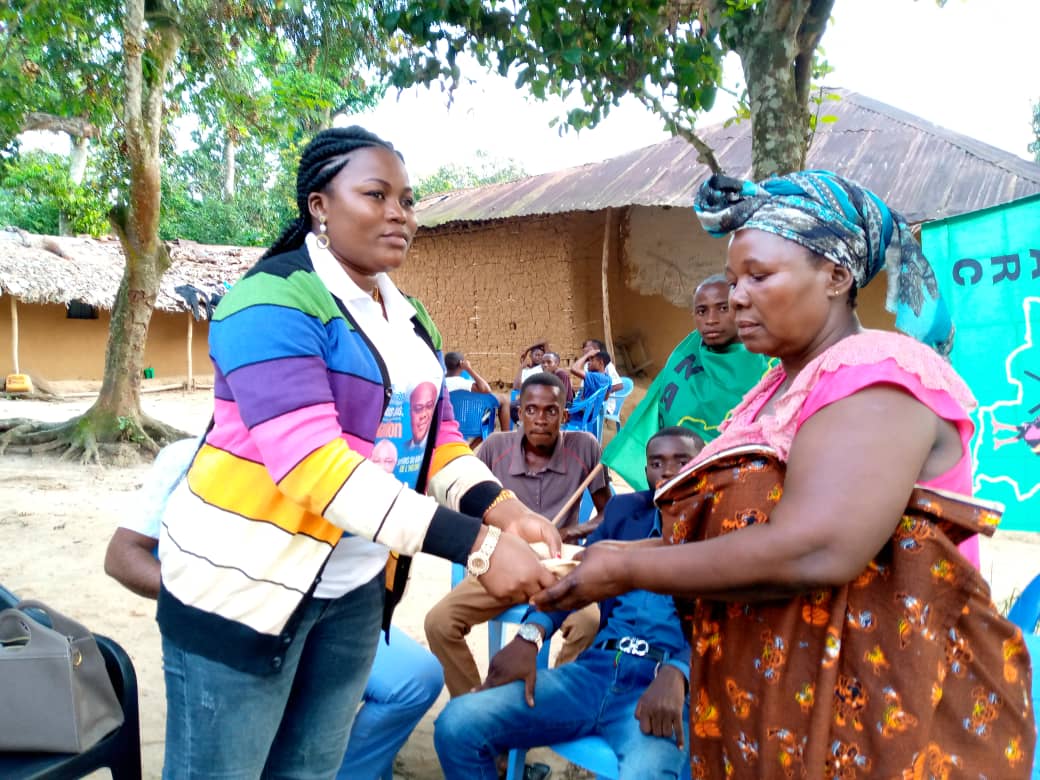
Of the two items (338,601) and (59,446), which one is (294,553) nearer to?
(338,601)

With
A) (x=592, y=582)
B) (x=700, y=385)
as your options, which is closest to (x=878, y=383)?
(x=592, y=582)

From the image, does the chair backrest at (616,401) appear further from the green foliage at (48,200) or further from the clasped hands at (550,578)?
the green foliage at (48,200)

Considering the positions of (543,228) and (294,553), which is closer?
(294,553)

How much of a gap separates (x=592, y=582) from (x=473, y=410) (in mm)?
5924

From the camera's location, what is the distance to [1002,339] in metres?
3.51

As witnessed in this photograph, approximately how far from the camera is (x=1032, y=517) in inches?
134

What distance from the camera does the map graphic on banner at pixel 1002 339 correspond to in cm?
343

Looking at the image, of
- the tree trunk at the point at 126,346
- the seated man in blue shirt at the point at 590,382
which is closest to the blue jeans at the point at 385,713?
the seated man in blue shirt at the point at 590,382

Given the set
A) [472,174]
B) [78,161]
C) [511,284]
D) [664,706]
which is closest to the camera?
[664,706]

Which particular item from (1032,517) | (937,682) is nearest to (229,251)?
(1032,517)

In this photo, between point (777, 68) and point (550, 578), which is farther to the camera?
point (777, 68)

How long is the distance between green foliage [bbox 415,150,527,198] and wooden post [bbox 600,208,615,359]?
22.9 metres

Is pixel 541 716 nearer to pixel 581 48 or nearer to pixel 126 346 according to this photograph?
pixel 581 48

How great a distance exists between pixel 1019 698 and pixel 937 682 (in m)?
0.17
